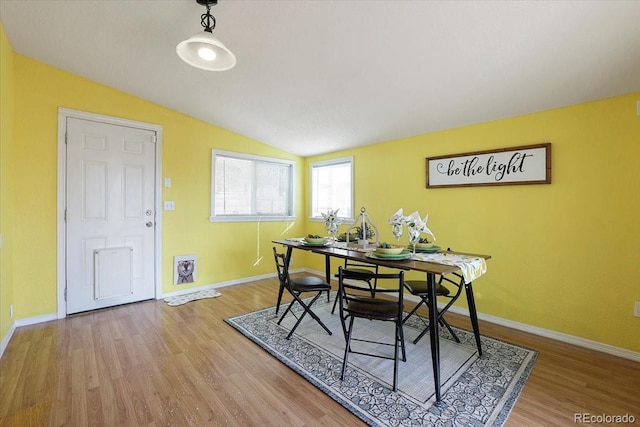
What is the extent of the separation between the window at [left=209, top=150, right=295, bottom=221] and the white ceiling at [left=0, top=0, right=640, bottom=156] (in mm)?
1135

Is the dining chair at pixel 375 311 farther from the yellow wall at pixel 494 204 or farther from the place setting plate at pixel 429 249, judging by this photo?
the yellow wall at pixel 494 204

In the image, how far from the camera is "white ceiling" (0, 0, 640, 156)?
180 centimetres

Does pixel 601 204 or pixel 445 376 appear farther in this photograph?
pixel 601 204

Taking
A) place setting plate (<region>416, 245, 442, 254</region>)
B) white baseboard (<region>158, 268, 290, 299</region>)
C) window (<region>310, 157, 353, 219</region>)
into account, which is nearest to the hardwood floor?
white baseboard (<region>158, 268, 290, 299</region>)

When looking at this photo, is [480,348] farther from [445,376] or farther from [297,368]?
[297,368]

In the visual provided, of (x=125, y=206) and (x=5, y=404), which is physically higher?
(x=125, y=206)

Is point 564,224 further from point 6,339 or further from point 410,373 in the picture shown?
point 6,339

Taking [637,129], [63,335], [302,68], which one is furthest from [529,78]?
[63,335]

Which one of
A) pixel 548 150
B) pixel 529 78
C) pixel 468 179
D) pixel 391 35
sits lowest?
pixel 468 179

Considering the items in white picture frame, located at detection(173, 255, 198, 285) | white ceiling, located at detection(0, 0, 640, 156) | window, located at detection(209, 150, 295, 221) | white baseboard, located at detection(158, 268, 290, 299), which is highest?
white ceiling, located at detection(0, 0, 640, 156)

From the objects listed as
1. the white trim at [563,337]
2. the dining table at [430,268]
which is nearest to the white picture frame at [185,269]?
the dining table at [430,268]

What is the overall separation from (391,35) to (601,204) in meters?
2.23

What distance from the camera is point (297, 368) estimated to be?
210cm

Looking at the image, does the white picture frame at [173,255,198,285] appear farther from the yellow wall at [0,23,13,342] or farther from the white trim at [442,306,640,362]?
the white trim at [442,306,640,362]
